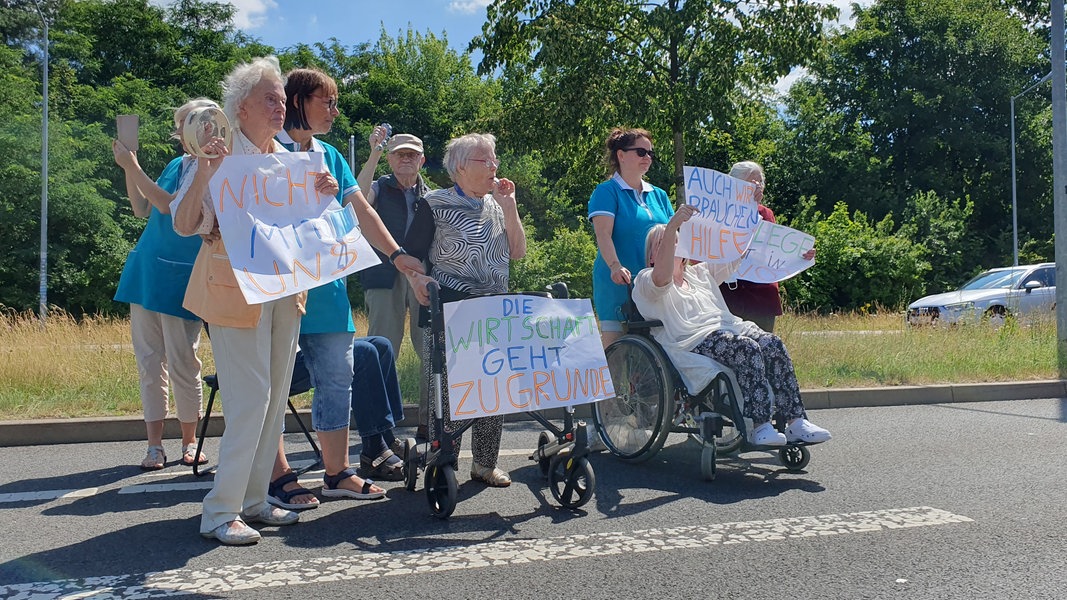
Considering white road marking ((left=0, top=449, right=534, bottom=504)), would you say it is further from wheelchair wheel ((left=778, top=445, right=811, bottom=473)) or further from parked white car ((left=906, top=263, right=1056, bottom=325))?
parked white car ((left=906, top=263, right=1056, bottom=325))

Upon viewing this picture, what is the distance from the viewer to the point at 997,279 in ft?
64.3

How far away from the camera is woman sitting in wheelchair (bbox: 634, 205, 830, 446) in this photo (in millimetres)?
5121

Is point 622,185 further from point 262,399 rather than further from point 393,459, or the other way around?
point 262,399

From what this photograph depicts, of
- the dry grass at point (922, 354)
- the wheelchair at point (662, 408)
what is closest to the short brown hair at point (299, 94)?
the wheelchair at point (662, 408)

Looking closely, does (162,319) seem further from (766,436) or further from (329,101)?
(766,436)

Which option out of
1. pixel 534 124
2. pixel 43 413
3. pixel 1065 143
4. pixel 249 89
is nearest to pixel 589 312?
pixel 249 89

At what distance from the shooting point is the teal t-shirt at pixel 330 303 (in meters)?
4.44

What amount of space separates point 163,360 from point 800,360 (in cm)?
631

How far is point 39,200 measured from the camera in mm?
30531

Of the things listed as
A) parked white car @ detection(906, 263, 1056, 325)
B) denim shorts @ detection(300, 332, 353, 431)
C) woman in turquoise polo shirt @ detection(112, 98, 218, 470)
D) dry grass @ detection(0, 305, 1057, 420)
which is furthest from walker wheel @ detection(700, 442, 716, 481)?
parked white car @ detection(906, 263, 1056, 325)

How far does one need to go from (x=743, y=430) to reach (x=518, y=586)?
79.8 inches

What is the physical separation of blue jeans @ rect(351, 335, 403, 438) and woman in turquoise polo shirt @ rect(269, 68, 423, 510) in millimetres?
361

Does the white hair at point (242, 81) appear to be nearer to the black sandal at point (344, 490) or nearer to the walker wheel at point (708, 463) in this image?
the black sandal at point (344, 490)

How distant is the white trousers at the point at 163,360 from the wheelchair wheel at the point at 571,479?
231cm
